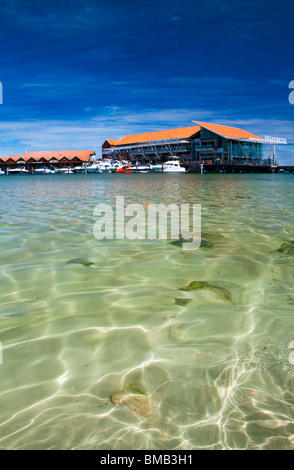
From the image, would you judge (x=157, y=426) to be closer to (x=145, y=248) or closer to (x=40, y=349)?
(x=40, y=349)

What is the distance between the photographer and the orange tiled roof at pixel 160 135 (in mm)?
67056

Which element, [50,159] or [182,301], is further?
[50,159]

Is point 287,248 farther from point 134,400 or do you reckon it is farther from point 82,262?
point 134,400

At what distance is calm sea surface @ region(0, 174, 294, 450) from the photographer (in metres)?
1.46

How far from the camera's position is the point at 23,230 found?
18.9 ft

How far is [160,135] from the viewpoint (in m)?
73.8

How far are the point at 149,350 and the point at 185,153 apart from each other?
6869cm

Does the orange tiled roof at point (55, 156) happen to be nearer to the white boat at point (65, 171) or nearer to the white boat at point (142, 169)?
the white boat at point (65, 171)

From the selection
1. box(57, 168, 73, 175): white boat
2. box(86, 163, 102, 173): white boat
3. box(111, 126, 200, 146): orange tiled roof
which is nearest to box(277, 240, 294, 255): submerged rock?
box(111, 126, 200, 146): orange tiled roof

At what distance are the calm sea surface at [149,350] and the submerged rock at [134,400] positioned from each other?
0.03 metres
